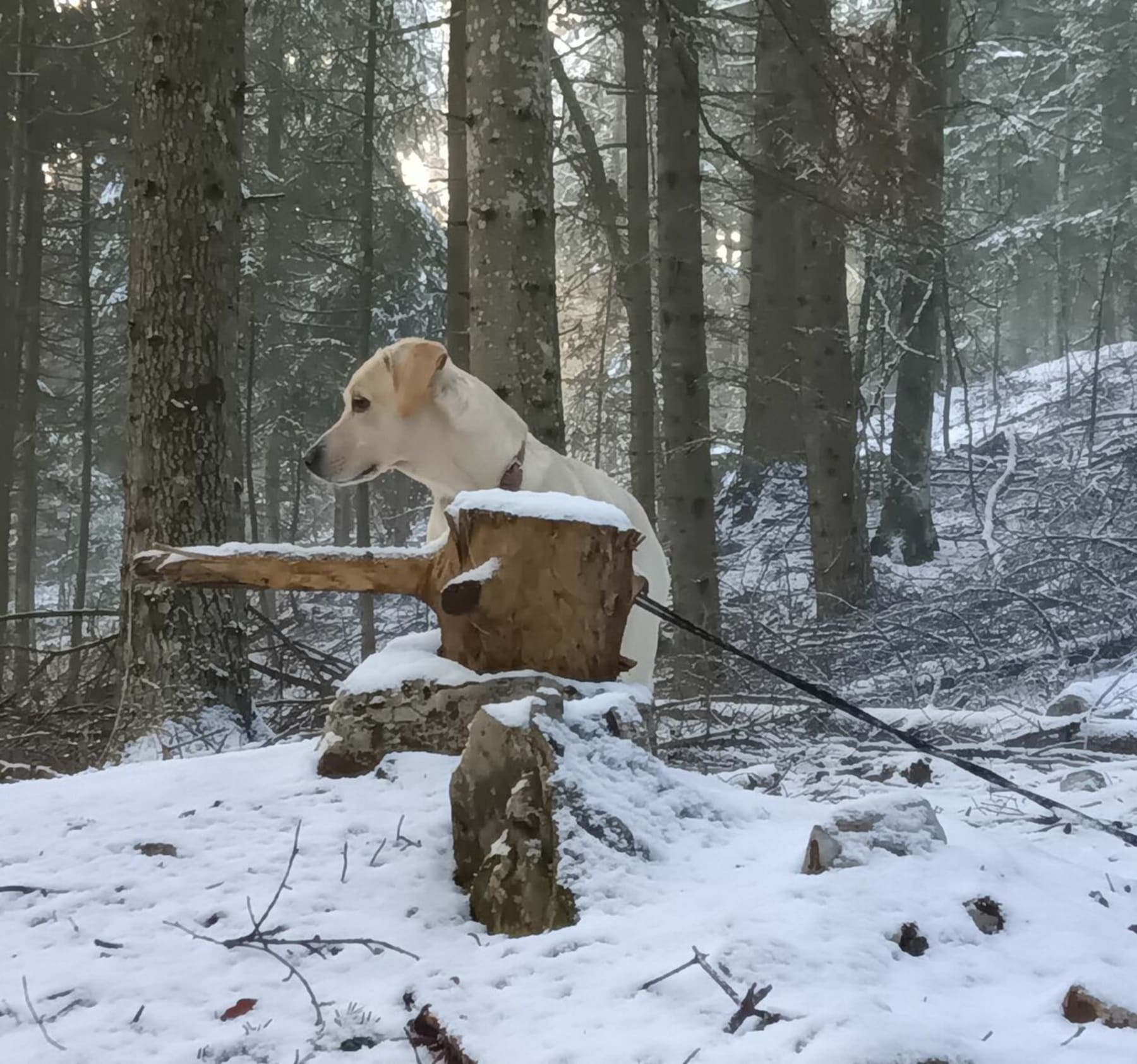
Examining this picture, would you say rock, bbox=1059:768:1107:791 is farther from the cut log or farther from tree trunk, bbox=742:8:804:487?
tree trunk, bbox=742:8:804:487

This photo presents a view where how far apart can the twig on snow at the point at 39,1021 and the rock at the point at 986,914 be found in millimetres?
1462

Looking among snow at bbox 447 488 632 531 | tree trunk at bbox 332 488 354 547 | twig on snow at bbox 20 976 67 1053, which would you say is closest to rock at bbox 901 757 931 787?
snow at bbox 447 488 632 531

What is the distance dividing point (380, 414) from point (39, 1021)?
345cm

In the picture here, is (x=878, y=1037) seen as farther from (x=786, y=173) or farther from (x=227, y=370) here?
(x=786, y=173)

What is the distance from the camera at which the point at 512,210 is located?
515cm

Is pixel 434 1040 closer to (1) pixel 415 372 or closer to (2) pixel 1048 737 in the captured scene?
(1) pixel 415 372

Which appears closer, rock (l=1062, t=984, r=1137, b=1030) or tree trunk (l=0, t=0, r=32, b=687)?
rock (l=1062, t=984, r=1137, b=1030)

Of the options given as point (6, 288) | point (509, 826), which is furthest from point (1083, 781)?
point (6, 288)

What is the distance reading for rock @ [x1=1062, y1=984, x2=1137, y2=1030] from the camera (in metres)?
1.44

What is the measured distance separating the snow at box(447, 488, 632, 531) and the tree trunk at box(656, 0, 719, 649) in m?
5.69

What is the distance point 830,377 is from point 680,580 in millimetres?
3371

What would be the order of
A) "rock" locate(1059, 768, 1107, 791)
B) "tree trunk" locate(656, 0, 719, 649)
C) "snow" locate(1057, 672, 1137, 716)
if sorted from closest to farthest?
"rock" locate(1059, 768, 1107, 791) → "snow" locate(1057, 672, 1137, 716) → "tree trunk" locate(656, 0, 719, 649)

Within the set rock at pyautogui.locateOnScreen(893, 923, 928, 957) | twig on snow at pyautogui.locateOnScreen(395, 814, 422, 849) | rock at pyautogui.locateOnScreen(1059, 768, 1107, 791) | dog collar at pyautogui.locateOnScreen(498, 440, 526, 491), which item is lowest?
rock at pyautogui.locateOnScreen(1059, 768, 1107, 791)

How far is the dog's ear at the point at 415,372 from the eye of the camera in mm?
4473
